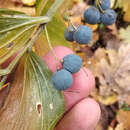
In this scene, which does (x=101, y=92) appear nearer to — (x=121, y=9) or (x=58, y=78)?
(x=121, y=9)

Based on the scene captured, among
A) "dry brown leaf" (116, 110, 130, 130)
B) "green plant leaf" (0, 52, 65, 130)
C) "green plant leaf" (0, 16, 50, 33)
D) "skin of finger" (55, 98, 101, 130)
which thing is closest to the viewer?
"green plant leaf" (0, 16, 50, 33)

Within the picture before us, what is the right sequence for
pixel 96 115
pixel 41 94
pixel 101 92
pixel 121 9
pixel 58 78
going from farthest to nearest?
pixel 121 9 → pixel 101 92 → pixel 96 115 → pixel 41 94 → pixel 58 78

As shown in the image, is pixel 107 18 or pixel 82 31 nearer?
pixel 82 31

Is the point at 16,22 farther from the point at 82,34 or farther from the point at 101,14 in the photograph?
the point at 101,14

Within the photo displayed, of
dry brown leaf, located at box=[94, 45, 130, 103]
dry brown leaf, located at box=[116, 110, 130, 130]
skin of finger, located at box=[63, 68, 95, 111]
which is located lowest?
dry brown leaf, located at box=[116, 110, 130, 130]

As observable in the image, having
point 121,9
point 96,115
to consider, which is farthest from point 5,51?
point 121,9

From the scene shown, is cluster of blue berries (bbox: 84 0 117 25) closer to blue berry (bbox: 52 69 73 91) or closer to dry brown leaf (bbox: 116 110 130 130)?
blue berry (bbox: 52 69 73 91)

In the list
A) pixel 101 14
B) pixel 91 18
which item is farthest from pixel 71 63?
pixel 101 14

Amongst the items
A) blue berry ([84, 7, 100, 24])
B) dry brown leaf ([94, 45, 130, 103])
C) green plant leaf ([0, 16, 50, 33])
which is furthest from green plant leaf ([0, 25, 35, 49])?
dry brown leaf ([94, 45, 130, 103])
